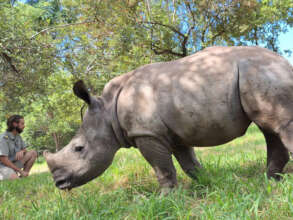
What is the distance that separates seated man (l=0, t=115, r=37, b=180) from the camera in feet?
22.8

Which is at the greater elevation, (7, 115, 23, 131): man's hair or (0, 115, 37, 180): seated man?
(7, 115, 23, 131): man's hair

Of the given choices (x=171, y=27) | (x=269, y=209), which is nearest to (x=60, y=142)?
(x=171, y=27)

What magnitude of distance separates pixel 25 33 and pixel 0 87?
1.98m

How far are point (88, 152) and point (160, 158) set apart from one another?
2.72 feet

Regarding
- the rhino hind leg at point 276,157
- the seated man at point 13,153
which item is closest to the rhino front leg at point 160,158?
the rhino hind leg at point 276,157

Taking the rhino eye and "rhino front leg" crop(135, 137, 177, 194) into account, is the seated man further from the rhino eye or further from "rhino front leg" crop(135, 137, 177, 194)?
"rhino front leg" crop(135, 137, 177, 194)

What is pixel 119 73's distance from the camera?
9008 millimetres

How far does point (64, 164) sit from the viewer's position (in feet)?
10.9

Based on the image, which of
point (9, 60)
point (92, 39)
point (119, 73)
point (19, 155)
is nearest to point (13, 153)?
point (19, 155)

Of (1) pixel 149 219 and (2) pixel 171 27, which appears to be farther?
(2) pixel 171 27

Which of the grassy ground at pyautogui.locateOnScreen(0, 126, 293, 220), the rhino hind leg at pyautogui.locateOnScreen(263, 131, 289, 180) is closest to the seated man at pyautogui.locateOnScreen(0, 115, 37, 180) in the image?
the grassy ground at pyautogui.locateOnScreen(0, 126, 293, 220)

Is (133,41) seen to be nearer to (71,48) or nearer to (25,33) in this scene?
(71,48)

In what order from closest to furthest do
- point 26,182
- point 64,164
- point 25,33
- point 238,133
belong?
point 238,133 → point 64,164 → point 26,182 → point 25,33

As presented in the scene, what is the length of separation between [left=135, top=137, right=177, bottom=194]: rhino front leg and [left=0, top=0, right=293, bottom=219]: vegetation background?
0.21m
